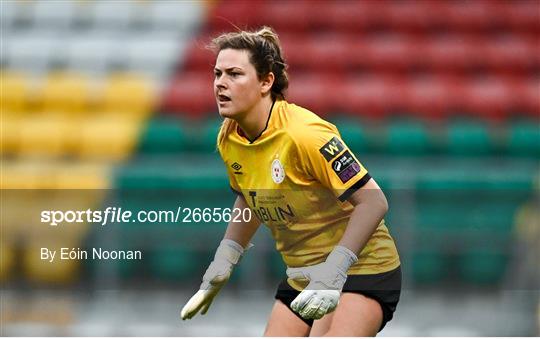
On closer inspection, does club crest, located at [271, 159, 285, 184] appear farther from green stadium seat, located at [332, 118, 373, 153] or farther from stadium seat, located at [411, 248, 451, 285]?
green stadium seat, located at [332, 118, 373, 153]

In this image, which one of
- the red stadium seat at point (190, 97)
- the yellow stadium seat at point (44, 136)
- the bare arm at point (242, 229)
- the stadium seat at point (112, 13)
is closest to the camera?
the bare arm at point (242, 229)

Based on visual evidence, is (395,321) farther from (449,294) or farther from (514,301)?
(514,301)

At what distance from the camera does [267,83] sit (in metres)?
2.89

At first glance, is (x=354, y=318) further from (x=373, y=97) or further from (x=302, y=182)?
(x=373, y=97)

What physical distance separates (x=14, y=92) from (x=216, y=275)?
15.2 ft

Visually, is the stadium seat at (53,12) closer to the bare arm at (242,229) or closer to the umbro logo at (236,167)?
the bare arm at (242,229)

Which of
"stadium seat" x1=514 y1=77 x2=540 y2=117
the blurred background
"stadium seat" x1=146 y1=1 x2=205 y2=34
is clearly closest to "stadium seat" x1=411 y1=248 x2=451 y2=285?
the blurred background

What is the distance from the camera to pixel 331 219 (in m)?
2.86

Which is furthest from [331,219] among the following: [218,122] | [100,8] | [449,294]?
[100,8]

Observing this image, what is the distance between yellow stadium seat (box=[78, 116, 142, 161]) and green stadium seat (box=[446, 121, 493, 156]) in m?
2.25

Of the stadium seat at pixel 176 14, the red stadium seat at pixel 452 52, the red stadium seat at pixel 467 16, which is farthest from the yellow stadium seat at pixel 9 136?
the red stadium seat at pixel 467 16

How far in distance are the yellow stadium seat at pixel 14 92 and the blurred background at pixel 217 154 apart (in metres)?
0.01

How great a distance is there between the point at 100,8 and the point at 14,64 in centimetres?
95

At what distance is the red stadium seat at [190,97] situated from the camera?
277 inches
